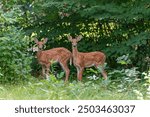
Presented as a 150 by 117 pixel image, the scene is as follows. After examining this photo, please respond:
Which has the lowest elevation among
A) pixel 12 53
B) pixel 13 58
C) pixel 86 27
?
pixel 13 58

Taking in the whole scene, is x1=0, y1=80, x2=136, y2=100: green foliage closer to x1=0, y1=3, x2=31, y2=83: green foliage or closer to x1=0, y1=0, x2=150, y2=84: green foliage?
x1=0, y1=3, x2=31, y2=83: green foliage

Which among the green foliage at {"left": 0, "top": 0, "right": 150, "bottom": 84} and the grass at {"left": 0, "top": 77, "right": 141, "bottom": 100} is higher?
the green foliage at {"left": 0, "top": 0, "right": 150, "bottom": 84}

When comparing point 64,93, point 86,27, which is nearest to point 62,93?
point 64,93

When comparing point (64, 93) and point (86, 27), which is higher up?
point (86, 27)

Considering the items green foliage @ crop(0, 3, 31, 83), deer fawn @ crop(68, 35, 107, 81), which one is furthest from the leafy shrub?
deer fawn @ crop(68, 35, 107, 81)

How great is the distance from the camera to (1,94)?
31.6 feet

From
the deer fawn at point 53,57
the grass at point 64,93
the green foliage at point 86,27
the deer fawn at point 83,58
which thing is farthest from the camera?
the deer fawn at point 53,57

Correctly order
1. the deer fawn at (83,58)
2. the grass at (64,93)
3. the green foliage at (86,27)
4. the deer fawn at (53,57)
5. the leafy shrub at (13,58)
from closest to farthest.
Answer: the grass at (64,93) → the leafy shrub at (13,58) → the green foliage at (86,27) → the deer fawn at (83,58) → the deer fawn at (53,57)

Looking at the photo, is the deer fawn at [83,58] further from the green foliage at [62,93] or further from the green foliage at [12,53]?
the green foliage at [62,93]

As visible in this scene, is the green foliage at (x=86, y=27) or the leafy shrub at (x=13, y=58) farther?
the green foliage at (x=86, y=27)

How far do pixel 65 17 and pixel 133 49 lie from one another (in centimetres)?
211

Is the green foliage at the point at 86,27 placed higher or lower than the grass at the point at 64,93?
higher

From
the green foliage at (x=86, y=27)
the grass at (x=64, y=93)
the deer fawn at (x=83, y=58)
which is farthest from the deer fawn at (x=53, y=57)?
the grass at (x=64, y=93)

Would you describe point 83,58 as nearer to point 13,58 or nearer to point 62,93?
point 13,58
